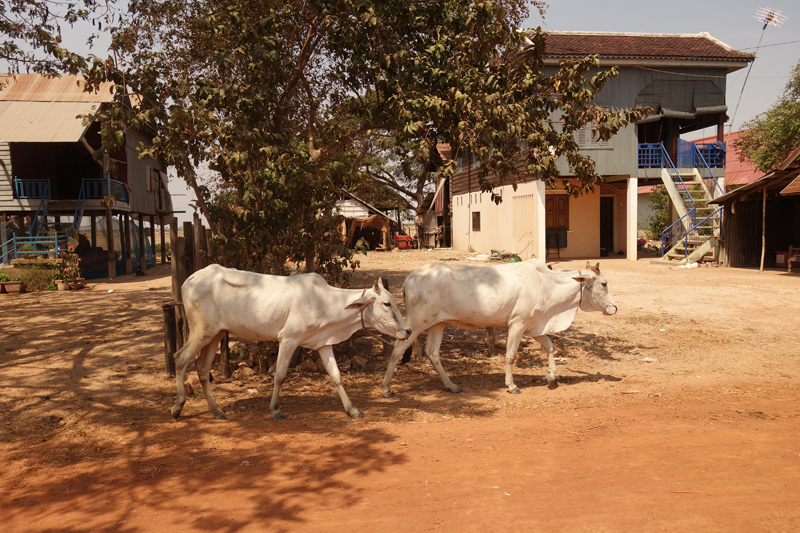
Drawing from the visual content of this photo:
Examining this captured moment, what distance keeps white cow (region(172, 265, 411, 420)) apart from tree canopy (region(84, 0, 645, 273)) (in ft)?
4.43

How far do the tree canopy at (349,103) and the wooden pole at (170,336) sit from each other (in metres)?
1.15

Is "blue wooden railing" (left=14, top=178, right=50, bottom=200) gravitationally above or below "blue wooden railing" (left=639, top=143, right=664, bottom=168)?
below

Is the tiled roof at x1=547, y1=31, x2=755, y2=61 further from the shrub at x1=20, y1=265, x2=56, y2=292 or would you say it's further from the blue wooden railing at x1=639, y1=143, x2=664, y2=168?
the shrub at x1=20, y1=265, x2=56, y2=292

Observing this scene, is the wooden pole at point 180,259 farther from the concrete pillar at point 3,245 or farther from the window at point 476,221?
the window at point 476,221

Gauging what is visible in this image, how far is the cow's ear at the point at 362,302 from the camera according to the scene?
21.3ft

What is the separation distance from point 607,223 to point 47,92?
24484mm

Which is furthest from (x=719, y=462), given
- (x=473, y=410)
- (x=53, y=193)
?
(x=53, y=193)

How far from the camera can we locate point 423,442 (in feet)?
18.1

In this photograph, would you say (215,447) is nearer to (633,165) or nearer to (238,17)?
(238,17)

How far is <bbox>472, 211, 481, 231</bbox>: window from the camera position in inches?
1153

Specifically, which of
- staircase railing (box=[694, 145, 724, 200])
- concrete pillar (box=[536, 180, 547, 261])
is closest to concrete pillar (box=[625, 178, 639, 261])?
staircase railing (box=[694, 145, 724, 200])

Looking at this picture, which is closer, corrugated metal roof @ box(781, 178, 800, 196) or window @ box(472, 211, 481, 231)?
corrugated metal roof @ box(781, 178, 800, 196)

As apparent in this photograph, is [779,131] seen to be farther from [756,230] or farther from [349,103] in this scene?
[349,103]

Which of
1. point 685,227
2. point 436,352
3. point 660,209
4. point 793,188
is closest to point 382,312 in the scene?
point 436,352
